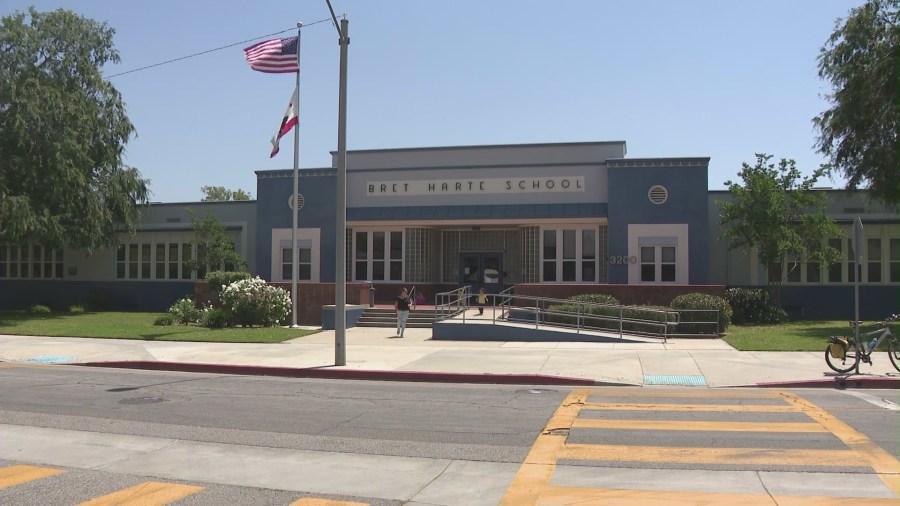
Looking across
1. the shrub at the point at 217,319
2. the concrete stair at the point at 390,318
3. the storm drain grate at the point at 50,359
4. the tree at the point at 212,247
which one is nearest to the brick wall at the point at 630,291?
the concrete stair at the point at 390,318

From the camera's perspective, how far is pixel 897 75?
21.5 meters

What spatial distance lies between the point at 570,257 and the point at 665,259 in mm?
3740

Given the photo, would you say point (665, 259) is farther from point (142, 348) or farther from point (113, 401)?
point (113, 401)

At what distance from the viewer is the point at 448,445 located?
28.5 ft

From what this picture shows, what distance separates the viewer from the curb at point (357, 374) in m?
14.5

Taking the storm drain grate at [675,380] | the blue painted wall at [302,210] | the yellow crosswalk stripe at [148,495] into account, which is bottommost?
the storm drain grate at [675,380]

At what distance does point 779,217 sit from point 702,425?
19.7 m

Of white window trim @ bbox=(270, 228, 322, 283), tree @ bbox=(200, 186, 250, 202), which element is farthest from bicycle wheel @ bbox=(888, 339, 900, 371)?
tree @ bbox=(200, 186, 250, 202)

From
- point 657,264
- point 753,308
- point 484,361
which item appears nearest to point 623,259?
point 657,264

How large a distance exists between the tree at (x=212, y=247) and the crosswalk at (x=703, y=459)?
25596 mm

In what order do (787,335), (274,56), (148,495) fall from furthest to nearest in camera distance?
(274,56) → (787,335) → (148,495)

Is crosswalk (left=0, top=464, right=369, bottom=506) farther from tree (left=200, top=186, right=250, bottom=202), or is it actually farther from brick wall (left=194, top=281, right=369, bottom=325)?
tree (left=200, top=186, right=250, bottom=202)

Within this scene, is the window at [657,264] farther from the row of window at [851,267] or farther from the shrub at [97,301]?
the shrub at [97,301]

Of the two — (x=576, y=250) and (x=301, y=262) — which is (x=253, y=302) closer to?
(x=301, y=262)
